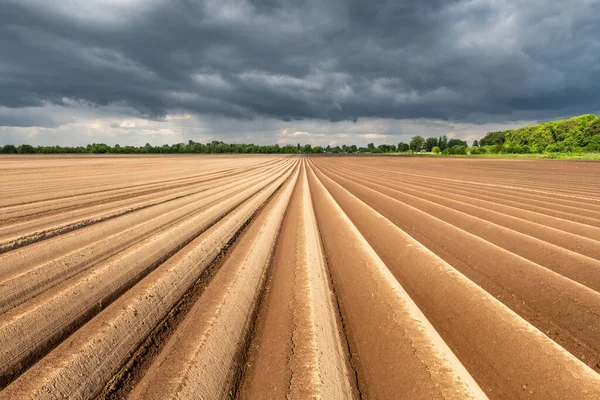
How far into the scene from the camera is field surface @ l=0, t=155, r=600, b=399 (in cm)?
217

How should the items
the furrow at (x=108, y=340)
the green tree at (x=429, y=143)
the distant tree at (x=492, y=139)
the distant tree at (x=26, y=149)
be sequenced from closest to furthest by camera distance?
the furrow at (x=108, y=340)
the distant tree at (x=26, y=149)
the distant tree at (x=492, y=139)
the green tree at (x=429, y=143)

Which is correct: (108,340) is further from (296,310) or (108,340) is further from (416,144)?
(416,144)

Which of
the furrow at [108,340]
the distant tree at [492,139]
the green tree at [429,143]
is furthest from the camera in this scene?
the green tree at [429,143]

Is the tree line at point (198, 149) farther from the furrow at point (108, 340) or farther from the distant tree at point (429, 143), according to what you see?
the furrow at point (108, 340)

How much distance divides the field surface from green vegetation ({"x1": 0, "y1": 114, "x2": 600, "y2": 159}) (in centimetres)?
5419

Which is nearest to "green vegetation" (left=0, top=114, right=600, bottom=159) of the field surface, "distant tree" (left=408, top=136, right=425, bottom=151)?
"distant tree" (left=408, top=136, right=425, bottom=151)

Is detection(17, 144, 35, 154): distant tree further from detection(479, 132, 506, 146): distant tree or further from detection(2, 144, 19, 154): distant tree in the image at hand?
detection(479, 132, 506, 146): distant tree

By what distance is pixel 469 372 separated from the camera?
231 centimetres

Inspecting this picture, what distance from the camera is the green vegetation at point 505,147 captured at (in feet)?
208

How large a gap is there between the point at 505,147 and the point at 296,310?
84.0 meters

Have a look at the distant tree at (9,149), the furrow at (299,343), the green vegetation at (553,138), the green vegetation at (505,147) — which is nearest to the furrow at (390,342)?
the furrow at (299,343)

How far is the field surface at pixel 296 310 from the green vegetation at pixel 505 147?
5419 centimetres

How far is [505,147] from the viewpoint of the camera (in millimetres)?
70312

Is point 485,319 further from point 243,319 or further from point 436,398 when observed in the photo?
point 243,319
